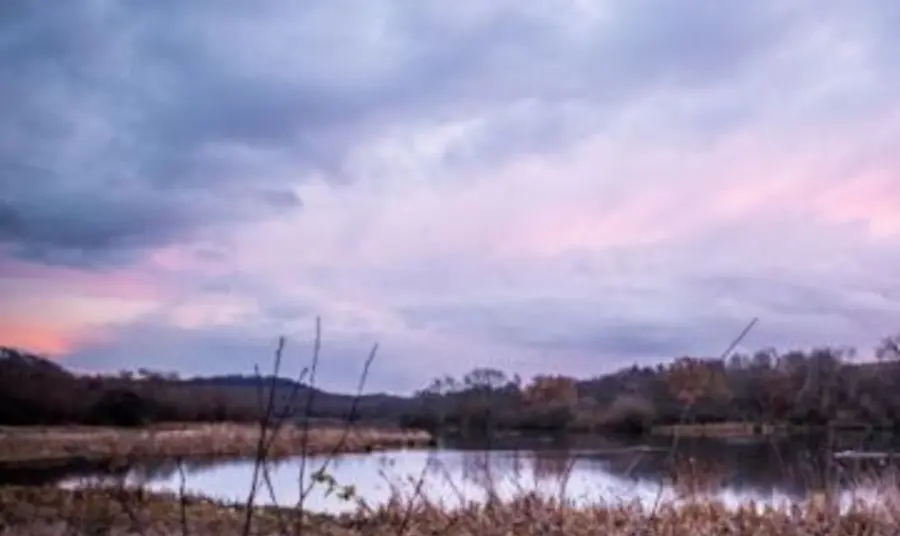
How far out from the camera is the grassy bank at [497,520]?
784cm

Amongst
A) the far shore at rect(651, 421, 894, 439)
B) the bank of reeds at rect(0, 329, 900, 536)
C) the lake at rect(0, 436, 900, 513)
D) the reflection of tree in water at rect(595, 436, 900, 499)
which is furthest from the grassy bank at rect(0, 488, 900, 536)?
the far shore at rect(651, 421, 894, 439)

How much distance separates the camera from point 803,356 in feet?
66.3

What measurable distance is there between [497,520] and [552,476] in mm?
1277

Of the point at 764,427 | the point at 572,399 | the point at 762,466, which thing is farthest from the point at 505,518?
the point at 572,399

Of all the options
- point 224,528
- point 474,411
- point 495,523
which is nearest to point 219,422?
point 224,528

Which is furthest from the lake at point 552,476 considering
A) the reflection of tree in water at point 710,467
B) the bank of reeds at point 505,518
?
the bank of reeds at point 505,518

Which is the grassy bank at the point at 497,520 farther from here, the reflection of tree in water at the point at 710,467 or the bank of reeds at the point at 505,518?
the reflection of tree in water at the point at 710,467

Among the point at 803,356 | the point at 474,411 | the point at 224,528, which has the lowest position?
the point at 224,528

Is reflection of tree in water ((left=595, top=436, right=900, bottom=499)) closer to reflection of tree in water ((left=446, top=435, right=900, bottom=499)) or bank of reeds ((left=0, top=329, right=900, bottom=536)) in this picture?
reflection of tree in water ((left=446, top=435, right=900, bottom=499))

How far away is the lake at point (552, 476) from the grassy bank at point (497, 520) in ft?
0.69

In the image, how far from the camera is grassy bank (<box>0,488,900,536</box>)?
784 centimetres

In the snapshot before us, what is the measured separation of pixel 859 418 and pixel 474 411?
20.5m

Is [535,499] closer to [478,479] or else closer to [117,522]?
[478,479]

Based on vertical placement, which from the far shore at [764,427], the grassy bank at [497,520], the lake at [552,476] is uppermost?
the far shore at [764,427]
